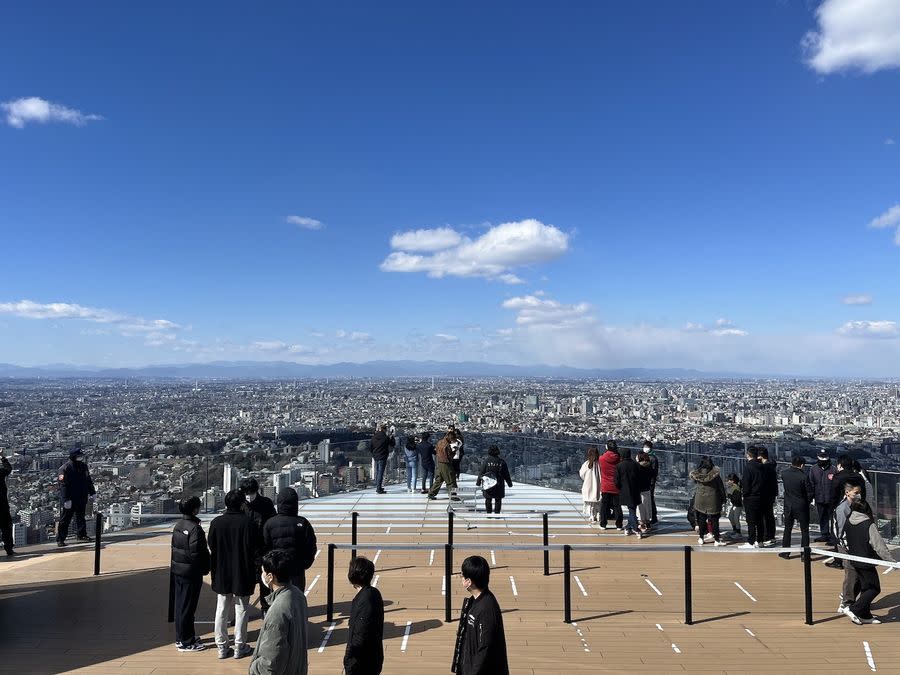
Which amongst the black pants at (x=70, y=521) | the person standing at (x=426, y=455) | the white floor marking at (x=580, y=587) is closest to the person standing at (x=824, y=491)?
the white floor marking at (x=580, y=587)

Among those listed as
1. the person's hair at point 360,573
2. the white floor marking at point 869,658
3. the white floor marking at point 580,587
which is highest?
the person's hair at point 360,573

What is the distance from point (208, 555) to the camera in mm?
6562

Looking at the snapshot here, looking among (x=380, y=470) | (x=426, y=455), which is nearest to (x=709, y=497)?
(x=426, y=455)

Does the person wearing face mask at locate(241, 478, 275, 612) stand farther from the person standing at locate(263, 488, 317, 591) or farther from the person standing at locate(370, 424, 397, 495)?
the person standing at locate(370, 424, 397, 495)

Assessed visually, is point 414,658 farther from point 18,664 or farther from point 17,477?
point 17,477

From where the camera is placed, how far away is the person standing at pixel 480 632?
4.16m

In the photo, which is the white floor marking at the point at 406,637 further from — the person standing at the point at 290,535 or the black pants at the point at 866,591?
the black pants at the point at 866,591

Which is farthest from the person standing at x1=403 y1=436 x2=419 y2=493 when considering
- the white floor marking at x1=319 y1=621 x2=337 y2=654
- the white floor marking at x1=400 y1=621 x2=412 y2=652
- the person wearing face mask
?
the white floor marking at x1=400 y1=621 x2=412 y2=652

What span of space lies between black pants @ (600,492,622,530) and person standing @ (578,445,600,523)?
26cm

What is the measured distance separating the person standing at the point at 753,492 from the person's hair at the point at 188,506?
8.16 meters

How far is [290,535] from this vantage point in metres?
6.63

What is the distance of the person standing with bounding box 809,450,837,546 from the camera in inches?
378

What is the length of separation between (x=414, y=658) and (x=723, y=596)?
4.25 m

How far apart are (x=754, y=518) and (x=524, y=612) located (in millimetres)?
4988
